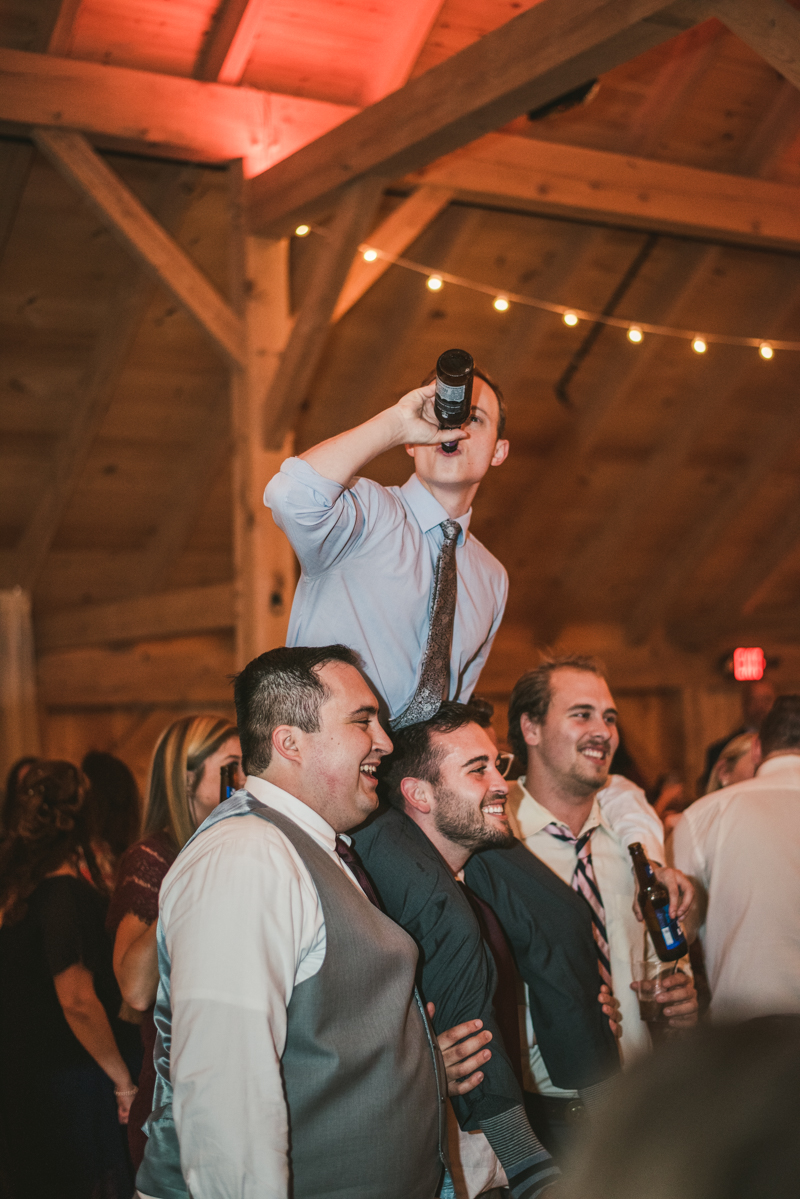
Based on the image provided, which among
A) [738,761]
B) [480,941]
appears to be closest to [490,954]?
[480,941]

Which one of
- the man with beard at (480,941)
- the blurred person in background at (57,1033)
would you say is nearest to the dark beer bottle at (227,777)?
the blurred person in background at (57,1033)

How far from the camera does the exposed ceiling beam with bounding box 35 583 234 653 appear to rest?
522cm

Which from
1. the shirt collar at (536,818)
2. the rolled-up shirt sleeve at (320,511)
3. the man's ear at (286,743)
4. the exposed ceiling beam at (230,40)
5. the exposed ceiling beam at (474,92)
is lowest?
the shirt collar at (536,818)

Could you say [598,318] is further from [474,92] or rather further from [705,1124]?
[705,1124]

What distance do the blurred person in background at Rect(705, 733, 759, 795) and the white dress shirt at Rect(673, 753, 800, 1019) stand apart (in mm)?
751

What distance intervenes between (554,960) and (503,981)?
0.12 meters

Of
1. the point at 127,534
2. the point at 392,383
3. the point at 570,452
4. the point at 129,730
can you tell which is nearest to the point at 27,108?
the point at 392,383

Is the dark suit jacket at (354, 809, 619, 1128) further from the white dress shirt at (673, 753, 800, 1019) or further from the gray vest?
the white dress shirt at (673, 753, 800, 1019)

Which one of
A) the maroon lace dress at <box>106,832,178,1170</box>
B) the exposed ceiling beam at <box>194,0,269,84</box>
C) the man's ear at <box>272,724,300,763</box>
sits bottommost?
the maroon lace dress at <box>106,832,178,1170</box>

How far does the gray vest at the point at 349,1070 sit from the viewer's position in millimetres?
1400

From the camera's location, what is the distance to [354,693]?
169 centimetres

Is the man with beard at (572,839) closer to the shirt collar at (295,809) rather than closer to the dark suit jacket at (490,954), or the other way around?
the dark suit jacket at (490,954)

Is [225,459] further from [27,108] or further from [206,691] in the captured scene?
[27,108]

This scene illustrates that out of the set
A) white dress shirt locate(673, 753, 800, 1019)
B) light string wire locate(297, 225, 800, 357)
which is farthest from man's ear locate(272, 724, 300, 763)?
light string wire locate(297, 225, 800, 357)
